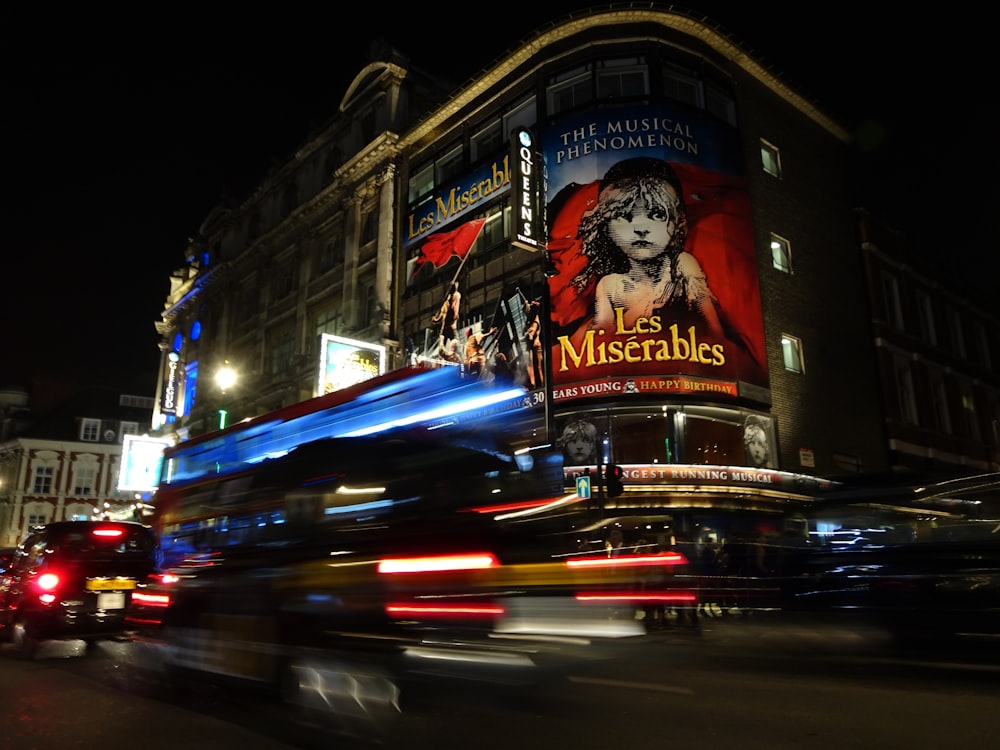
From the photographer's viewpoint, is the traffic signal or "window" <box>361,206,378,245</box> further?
"window" <box>361,206,378,245</box>

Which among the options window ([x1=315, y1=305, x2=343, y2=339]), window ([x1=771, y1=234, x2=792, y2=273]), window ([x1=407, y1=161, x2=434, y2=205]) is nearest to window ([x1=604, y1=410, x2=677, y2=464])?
window ([x1=771, y1=234, x2=792, y2=273])

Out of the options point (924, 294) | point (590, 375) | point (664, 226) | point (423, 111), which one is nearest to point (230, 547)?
point (590, 375)

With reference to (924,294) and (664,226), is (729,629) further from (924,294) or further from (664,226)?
(924,294)

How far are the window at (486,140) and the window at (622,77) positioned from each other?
417 centimetres

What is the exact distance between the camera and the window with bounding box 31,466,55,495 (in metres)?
53.2

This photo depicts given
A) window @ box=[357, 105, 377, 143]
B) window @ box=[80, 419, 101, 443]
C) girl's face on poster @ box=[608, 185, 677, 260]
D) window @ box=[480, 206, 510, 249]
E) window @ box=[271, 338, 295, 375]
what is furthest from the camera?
window @ box=[80, 419, 101, 443]

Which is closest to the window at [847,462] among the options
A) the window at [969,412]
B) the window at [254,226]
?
the window at [969,412]

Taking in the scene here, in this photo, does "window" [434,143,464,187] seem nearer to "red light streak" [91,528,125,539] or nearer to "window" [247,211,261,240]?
"window" [247,211,261,240]

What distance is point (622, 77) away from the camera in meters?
23.7

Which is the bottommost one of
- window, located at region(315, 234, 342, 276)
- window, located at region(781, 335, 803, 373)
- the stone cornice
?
window, located at region(781, 335, 803, 373)

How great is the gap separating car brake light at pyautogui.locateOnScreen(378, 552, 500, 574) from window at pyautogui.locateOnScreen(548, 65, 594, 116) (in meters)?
20.6

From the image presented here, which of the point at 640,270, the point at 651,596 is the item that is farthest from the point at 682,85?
the point at 651,596

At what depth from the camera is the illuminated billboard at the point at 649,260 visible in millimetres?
20766

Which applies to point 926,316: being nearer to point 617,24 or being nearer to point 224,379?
point 617,24
